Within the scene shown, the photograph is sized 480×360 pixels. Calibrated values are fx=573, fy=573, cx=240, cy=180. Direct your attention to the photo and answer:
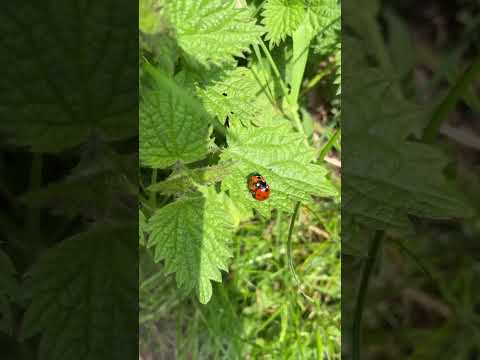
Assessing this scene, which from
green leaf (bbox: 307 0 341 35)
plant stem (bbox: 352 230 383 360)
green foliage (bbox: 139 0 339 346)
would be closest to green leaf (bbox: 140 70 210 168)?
green foliage (bbox: 139 0 339 346)

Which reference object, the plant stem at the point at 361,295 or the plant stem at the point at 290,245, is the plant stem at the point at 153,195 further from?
the plant stem at the point at 361,295

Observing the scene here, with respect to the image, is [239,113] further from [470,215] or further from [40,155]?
[470,215]

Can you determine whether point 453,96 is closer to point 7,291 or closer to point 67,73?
point 67,73

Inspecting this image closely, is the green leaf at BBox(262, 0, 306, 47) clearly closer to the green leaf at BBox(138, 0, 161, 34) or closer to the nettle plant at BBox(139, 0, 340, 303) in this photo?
the nettle plant at BBox(139, 0, 340, 303)

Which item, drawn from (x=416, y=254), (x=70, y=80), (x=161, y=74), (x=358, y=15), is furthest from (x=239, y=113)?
(x=416, y=254)

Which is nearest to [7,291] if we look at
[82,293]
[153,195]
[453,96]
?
[82,293]

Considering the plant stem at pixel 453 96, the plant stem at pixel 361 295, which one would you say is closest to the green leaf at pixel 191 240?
the plant stem at pixel 361 295
